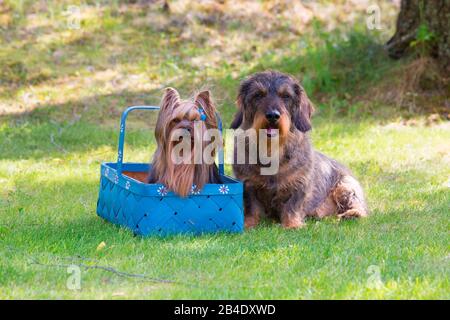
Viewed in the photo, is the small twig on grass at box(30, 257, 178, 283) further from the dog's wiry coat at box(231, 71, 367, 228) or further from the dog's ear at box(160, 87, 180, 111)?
the dog's wiry coat at box(231, 71, 367, 228)

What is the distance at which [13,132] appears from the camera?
1039 cm

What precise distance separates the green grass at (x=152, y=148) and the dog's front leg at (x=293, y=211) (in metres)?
0.15

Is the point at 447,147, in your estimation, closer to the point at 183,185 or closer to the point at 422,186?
the point at 422,186

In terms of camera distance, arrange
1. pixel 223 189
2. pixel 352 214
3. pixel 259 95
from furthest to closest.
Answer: pixel 352 214 < pixel 259 95 < pixel 223 189

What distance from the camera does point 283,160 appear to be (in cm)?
659

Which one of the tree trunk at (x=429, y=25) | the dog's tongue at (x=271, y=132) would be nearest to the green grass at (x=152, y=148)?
the tree trunk at (x=429, y=25)

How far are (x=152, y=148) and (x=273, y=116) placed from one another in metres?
3.82

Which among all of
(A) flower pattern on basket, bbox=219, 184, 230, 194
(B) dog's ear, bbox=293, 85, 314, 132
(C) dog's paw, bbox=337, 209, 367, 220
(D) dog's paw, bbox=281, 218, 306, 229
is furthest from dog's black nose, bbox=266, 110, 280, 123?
(C) dog's paw, bbox=337, 209, 367, 220

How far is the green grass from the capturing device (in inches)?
200

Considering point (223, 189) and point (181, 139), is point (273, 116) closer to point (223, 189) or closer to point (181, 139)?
point (223, 189)

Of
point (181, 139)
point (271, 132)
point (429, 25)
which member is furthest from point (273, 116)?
point (429, 25)

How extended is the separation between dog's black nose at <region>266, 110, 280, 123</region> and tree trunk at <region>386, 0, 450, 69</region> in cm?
548

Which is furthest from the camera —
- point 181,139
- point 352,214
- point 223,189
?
point 352,214

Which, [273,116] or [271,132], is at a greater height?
[273,116]
